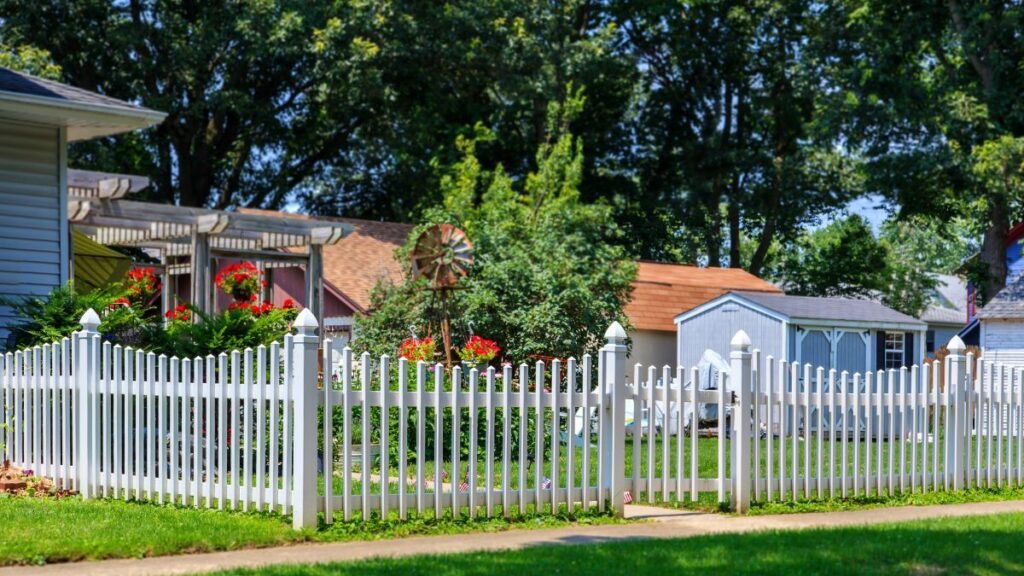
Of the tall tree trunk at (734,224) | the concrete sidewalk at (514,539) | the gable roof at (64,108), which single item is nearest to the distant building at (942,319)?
the tall tree trunk at (734,224)

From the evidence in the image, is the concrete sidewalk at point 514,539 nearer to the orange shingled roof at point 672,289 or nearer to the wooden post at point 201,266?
the wooden post at point 201,266

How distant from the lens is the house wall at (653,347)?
2952 centimetres

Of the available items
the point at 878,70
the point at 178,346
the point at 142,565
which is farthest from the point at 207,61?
the point at 142,565

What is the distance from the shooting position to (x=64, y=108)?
15289 millimetres

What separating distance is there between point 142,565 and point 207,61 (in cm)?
2876

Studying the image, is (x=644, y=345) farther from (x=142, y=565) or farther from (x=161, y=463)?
(x=142, y=565)

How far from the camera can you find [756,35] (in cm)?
4384

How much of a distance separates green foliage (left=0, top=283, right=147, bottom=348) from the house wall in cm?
1603

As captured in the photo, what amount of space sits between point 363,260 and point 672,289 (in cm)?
723

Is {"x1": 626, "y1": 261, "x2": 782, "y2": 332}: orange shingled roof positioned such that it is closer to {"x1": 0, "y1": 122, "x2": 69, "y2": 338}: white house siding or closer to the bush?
{"x1": 0, "y1": 122, "x2": 69, "y2": 338}: white house siding

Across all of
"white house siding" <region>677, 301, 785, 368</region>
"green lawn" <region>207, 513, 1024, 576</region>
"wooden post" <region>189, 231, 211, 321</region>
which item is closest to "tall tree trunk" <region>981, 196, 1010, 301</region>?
"white house siding" <region>677, 301, 785, 368</region>

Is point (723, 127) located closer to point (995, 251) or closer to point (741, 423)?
point (995, 251)

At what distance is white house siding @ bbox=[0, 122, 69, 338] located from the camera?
15.7 metres

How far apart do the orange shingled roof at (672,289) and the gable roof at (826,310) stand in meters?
3.21
